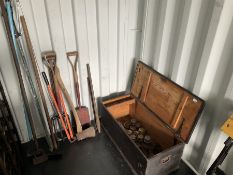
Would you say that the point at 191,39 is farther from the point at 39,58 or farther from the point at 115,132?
the point at 39,58

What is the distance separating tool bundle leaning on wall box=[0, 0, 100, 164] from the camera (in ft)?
4.82

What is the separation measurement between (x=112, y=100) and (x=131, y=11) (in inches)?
36.9

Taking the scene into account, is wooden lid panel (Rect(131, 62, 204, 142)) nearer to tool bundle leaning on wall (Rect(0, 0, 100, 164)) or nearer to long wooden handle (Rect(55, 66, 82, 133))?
tool bundle leaning on wall (Rect(0, 0, 100, 164))

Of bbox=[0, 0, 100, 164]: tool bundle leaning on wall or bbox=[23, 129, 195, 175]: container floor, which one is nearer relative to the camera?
bbox=[0, 0, 100, 164]: tool bundle leaning on wall

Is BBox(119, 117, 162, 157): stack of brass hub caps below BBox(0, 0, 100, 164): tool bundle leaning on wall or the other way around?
below

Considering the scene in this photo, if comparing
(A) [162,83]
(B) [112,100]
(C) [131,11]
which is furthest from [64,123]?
(C) [131,11]

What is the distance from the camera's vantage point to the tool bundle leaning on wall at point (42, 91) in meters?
1.47

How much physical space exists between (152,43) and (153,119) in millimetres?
747

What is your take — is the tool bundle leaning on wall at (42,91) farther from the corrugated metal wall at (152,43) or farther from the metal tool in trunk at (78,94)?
the corrugated metal wall at (152,43)

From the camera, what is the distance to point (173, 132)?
5.58 ft

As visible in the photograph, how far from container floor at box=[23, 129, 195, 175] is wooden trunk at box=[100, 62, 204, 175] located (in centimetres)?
9

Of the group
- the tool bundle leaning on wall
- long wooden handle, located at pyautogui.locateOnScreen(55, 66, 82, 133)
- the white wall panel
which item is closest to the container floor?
the tool bundle leaning on wall

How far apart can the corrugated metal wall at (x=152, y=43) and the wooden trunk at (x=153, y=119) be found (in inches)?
4.8

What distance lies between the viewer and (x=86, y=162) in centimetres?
187
